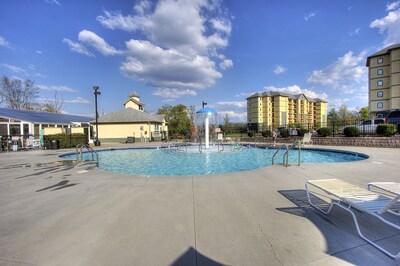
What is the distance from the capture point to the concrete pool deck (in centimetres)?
232

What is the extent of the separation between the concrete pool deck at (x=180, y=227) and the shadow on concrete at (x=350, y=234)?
0.04 ft

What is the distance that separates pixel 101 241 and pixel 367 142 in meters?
19.6

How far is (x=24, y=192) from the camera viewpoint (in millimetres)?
5082

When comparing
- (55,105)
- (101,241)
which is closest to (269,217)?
(101,241)

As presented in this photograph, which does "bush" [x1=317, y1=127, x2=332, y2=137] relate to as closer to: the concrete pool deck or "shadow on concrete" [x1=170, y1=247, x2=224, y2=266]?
the concrete pool deck

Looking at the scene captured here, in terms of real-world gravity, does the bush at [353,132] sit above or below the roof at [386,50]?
below

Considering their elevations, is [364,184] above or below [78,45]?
below

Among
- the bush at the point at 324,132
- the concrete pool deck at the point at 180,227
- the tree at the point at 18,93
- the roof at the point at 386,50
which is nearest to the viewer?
the concrete pool deck at the point at 180,227

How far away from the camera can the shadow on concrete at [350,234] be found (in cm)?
227

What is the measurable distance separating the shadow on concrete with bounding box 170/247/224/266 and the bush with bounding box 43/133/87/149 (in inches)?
819

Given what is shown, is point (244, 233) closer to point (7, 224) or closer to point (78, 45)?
point (7, 224)

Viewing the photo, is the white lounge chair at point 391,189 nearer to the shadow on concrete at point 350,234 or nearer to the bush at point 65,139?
the shadow on concrete at point 350,234

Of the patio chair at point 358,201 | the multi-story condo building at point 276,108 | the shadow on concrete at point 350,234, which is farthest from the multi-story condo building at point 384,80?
the shadow on concrete at point 350,234

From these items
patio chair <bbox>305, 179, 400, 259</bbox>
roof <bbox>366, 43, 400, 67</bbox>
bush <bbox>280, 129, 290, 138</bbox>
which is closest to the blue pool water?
patio chair <bbox>305, 179, 400, 259</bbox>
